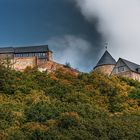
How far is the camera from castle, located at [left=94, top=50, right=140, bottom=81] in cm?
10381

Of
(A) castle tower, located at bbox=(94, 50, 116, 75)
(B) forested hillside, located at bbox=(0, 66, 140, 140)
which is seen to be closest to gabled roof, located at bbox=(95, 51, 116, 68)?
(A) castle tower, located at bbox=(94, 50, 116, 75)

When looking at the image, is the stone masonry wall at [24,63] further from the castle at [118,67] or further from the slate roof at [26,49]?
the castle at [118,67]

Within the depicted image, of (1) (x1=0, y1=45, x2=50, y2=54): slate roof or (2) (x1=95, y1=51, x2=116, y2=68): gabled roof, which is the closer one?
(1) (x1=0, y1=45, x2=50, y2=54): slate roof

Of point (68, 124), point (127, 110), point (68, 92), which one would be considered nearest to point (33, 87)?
point (68, 92)

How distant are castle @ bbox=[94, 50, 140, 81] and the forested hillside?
13.2 metres

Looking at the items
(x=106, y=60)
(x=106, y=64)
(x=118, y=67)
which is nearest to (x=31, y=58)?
(x=118, y=67)

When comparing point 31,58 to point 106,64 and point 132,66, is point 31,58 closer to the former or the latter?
point 106,64

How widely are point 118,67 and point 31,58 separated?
1925 centimetres

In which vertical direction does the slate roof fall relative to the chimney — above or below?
above

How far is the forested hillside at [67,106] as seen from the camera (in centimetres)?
5816

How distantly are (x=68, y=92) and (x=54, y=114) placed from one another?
11.6 metres

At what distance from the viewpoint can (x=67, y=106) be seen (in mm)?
68438

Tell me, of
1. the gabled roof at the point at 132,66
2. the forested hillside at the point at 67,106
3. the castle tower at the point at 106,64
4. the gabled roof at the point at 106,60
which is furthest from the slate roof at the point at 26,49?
the gabled roof at the point at 132,66

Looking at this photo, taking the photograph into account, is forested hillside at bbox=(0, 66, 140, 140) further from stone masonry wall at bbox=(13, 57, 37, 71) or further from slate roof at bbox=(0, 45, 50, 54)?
slate roof at bbox=(0, 45, 50, 54)
